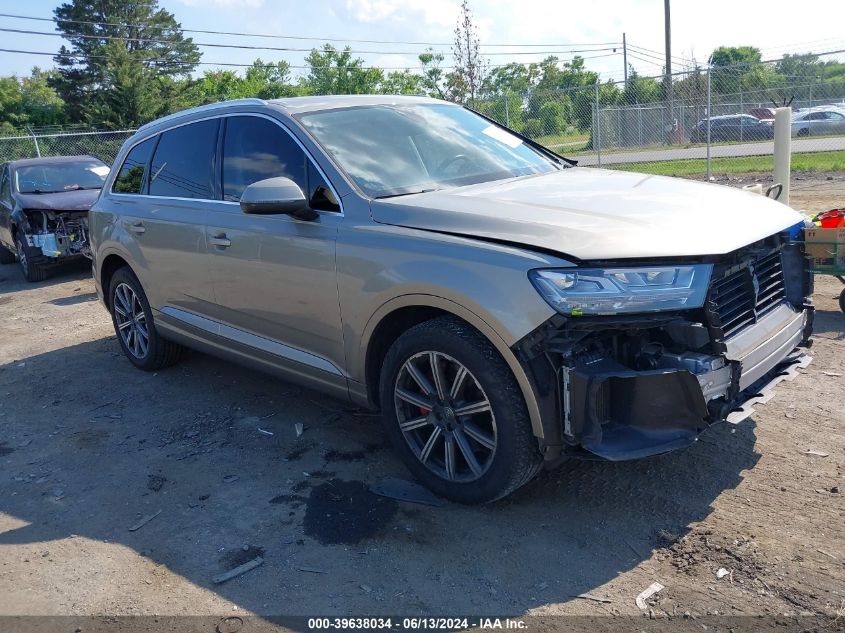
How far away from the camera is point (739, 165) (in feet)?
59.4

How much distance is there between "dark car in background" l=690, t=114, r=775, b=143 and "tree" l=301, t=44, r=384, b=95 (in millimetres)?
33192

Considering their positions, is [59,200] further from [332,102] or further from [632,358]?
[632,358]

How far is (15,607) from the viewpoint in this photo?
324 centimetres

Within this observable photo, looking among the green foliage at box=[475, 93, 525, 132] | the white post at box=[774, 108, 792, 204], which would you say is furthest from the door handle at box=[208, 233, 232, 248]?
the green foliage at box=[475, 93, 525, 132]

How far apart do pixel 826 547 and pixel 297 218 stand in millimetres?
2935

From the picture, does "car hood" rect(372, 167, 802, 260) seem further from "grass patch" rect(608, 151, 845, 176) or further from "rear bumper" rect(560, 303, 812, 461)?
"grass patch" rect(608, 151, 845, 176)

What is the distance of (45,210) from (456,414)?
962 centimetres

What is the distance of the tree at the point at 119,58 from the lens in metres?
40.9

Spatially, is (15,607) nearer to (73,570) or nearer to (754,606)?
(73,570)

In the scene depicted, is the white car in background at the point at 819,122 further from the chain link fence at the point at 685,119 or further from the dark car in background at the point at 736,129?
the dark car in background at the point at 736,129

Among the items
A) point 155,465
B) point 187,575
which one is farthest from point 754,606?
point 155,465

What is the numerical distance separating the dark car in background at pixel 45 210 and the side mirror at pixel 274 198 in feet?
26.1

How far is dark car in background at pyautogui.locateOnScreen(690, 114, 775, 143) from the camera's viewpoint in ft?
64.8

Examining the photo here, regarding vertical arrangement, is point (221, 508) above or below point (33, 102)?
below
